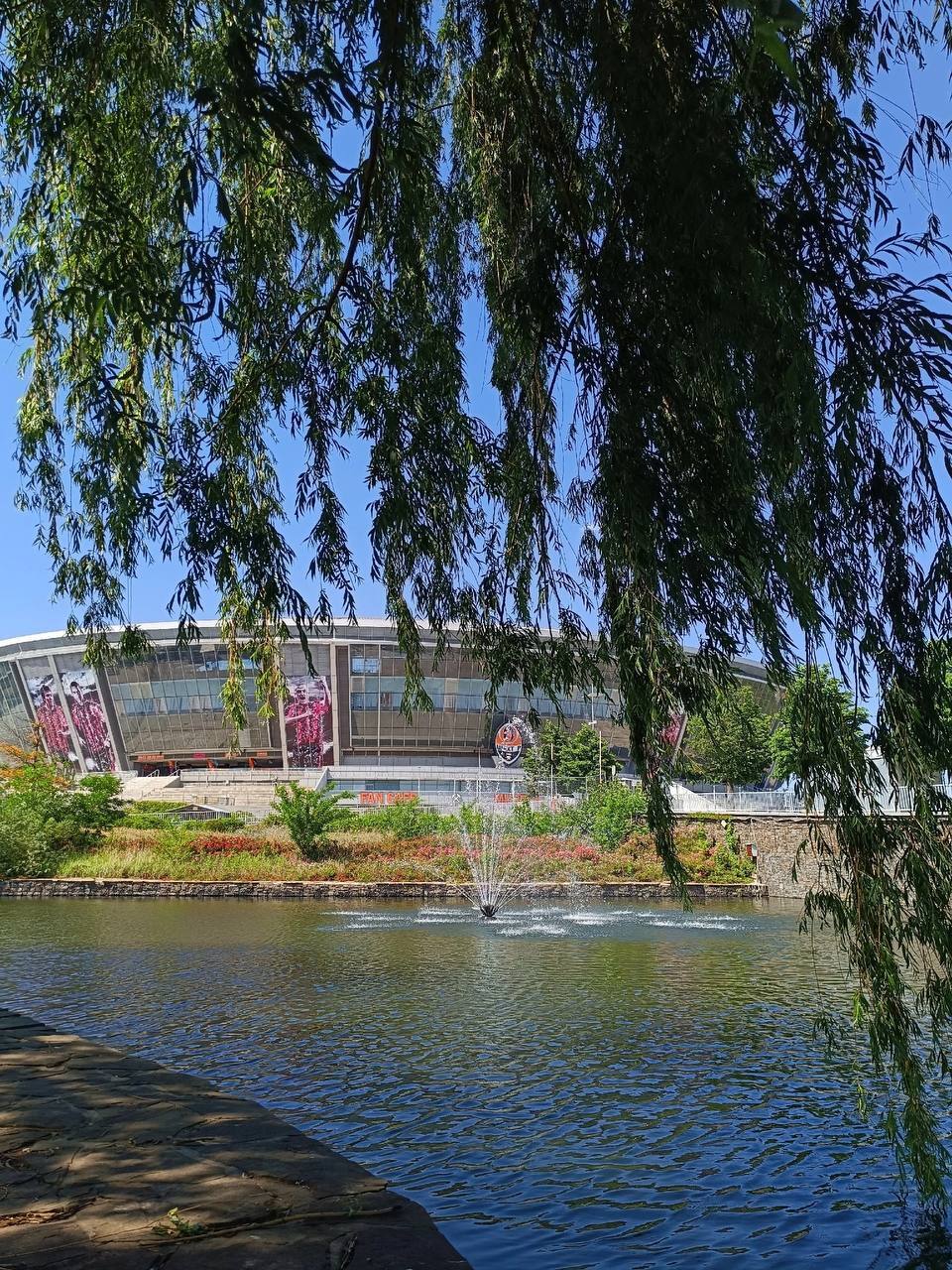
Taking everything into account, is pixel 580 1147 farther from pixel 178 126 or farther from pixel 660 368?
pixel 178 126

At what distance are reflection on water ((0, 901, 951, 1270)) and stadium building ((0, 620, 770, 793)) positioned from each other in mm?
43833

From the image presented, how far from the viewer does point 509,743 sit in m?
59.2

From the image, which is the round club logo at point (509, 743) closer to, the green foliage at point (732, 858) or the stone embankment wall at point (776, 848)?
the stone embankment wall at point (776, 848)

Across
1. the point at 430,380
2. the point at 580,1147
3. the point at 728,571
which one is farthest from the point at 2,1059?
the point at 728,571

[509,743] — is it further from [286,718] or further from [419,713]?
[286,718]

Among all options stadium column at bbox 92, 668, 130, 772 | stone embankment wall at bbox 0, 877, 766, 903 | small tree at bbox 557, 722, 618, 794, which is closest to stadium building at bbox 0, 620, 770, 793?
stadium column at bbox 92, 668, 130, 772

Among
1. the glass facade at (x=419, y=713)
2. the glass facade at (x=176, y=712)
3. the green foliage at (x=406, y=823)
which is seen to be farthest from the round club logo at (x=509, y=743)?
the green foliage at (x=406, y=823)

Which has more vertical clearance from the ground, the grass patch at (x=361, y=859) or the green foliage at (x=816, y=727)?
the green foliage at (x=816, y=727)

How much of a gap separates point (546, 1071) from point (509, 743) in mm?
51550

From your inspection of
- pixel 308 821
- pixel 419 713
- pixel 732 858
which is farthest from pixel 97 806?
pixel 419 713

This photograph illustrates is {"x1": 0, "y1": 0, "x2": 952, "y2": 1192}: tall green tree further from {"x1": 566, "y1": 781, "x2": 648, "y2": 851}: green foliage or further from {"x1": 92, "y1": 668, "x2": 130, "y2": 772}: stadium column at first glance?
{"x1": 92, "y1": 668, "x2": 130, "y2": 772}: stadium column

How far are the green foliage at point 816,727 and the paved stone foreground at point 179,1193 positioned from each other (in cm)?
215

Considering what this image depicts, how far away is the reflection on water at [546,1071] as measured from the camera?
4855 millimetres

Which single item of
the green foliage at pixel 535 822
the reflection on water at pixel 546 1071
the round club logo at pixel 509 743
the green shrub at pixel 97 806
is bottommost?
the reflection on water at pixel 546 1071
